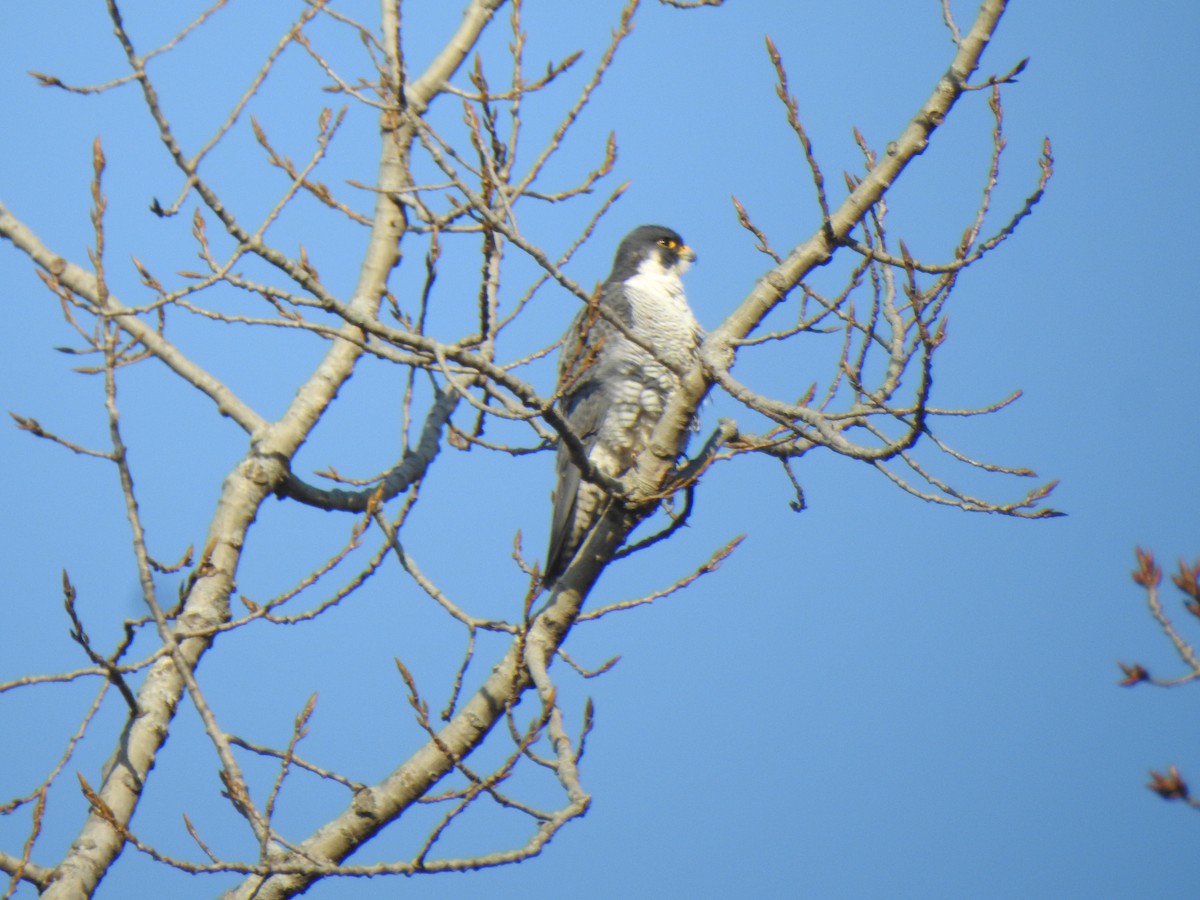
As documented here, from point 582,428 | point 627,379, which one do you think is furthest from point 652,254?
point 582,428

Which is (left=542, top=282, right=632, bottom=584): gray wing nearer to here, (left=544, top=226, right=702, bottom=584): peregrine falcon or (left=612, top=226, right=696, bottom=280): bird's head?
(left=544, top=226, right=702, bottom=584): peregrine falcon

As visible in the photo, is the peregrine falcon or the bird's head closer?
the peregrine falcon

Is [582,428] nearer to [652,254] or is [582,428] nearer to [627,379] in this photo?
[627,379]

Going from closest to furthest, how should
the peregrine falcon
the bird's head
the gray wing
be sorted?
the gray wing
the peregrine falcon
the bird's head

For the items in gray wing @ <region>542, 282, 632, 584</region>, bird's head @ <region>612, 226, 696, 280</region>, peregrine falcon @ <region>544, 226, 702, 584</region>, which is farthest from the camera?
bird's head @ <region>612, 226, 696, 280</region>

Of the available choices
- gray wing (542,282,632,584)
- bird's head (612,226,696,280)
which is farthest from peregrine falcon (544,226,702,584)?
bird's head (612,226,696,280)

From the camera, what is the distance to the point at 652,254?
6.80m

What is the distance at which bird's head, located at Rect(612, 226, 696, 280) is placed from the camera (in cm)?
672

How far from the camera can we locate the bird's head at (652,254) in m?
6.72

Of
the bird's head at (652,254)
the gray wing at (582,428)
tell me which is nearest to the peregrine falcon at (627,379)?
the gray wing at (582,428)

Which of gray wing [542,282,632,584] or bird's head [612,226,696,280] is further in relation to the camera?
bird's head [612,226,696,280]

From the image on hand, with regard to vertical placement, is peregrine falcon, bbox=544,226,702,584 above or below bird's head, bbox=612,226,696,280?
below

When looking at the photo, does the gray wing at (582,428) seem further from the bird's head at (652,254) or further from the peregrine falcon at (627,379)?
the bird's head at (652,254)

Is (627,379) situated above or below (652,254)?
→ below
